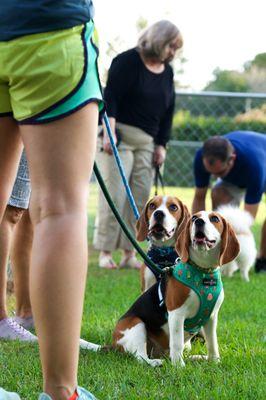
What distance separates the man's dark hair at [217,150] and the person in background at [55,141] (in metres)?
5.61

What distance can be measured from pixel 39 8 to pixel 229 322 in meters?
3.03

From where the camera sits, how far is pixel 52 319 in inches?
91.4

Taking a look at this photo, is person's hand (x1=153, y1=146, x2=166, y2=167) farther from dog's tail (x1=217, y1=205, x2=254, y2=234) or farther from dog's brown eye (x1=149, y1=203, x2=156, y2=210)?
dog's brown eye (x1=149, y1=203, x2=156, y2=210)

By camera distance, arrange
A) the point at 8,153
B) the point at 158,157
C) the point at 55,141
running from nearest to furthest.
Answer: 1. the point at 55,141
2. the point at 8,153
3. the point at 158,157

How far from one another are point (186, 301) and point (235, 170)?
484cm

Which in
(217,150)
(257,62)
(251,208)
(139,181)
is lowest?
(257,62)

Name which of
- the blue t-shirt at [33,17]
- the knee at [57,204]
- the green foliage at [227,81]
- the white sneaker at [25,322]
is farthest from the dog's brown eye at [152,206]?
the green foliage at [227,81]

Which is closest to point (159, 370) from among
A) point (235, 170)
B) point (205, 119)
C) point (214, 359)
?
point (214, 359)

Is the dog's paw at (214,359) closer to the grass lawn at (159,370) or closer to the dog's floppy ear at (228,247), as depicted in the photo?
the grass lawn at (159,370)

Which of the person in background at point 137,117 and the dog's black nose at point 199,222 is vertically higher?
the dog's black nose at point 199,222

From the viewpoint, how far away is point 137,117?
802 cm

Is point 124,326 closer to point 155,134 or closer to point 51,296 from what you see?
point 51,296

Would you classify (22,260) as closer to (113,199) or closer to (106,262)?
(113,199)

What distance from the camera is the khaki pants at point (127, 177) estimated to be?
26.4 feet
